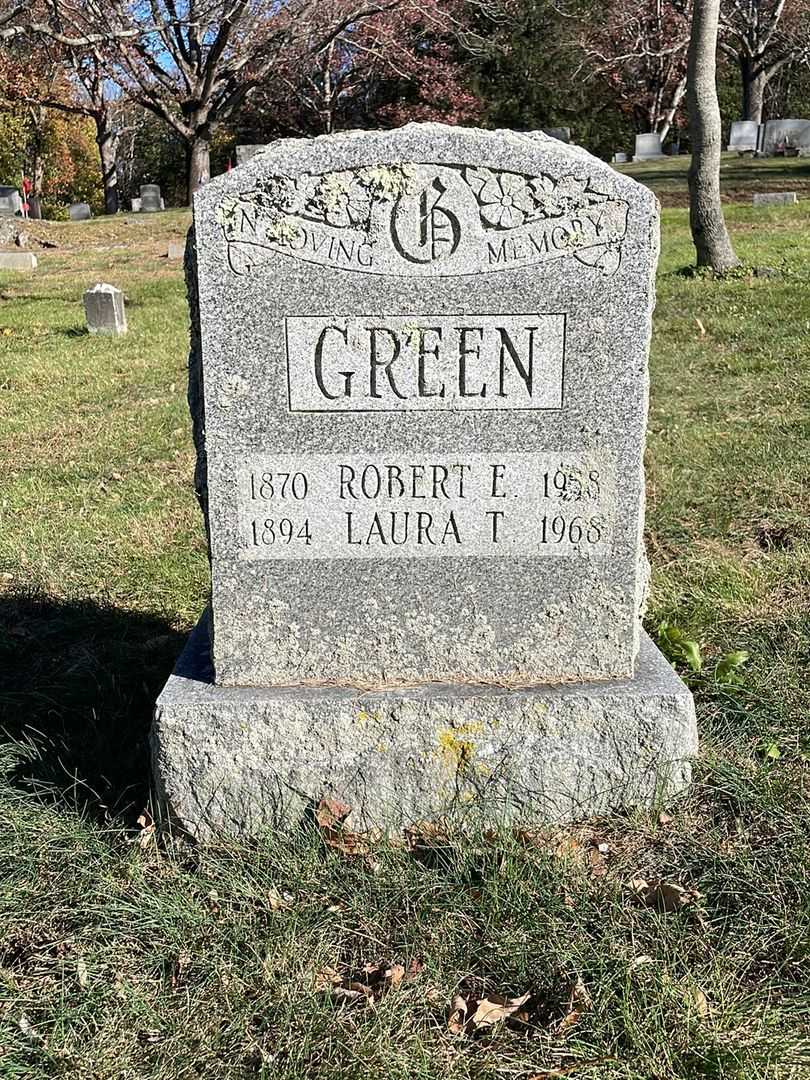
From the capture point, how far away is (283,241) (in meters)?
2.55

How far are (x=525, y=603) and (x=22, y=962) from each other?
1.54 m

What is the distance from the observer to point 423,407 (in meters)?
2.68

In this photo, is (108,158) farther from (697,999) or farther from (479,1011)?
(697,999)

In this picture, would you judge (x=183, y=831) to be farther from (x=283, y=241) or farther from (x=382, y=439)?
(x=283, y=241)

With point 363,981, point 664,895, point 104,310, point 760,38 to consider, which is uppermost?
point 760,38

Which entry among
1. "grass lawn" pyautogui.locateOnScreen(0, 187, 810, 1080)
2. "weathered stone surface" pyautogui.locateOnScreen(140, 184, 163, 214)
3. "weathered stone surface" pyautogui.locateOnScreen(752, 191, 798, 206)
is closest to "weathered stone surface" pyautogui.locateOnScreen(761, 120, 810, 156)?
"weathered stone surface" pyautogui.locateOnScreen(752, 191, 798, 206)

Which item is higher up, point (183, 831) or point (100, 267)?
point (100, 267)

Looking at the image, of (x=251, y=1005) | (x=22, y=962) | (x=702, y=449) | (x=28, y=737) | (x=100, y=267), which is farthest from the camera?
(x=100, y=267)

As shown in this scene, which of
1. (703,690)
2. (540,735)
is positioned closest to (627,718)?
(540,735)

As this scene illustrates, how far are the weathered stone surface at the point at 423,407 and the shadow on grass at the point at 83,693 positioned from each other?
570 mm

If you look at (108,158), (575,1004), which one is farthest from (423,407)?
(108,158)

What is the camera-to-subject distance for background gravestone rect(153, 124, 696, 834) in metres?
2.55

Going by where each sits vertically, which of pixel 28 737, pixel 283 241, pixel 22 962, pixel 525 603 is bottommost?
pixel 22 962

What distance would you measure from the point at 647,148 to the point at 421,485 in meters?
30.0
